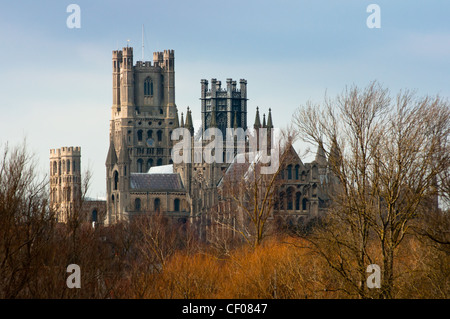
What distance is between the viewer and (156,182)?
→ 171750mm

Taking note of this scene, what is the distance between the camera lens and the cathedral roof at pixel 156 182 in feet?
559

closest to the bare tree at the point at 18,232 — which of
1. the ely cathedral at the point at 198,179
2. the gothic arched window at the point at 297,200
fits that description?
the ely cathedral at the point at 198,179

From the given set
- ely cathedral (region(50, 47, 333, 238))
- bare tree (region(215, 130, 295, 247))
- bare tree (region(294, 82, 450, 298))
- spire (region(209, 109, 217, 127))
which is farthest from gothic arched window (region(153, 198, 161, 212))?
bare tree (region(294, 82, 450, 298))

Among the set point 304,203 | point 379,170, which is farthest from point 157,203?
point 379,170

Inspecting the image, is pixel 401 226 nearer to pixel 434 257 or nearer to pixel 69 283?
pixel 434 257

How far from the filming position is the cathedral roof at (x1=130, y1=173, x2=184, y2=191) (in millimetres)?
170375

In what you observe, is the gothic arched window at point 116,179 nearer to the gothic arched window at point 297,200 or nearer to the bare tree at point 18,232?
the gothic arched window at point 297,200

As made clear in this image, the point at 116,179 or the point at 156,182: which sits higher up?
the point at 116,179

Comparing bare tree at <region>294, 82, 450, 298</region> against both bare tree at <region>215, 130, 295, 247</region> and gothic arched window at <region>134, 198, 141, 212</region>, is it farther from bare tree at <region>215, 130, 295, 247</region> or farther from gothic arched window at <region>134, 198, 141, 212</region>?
gothic arched window at <region>134, 198, 141, 212</region>

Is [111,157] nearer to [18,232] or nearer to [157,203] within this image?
[157,203]
